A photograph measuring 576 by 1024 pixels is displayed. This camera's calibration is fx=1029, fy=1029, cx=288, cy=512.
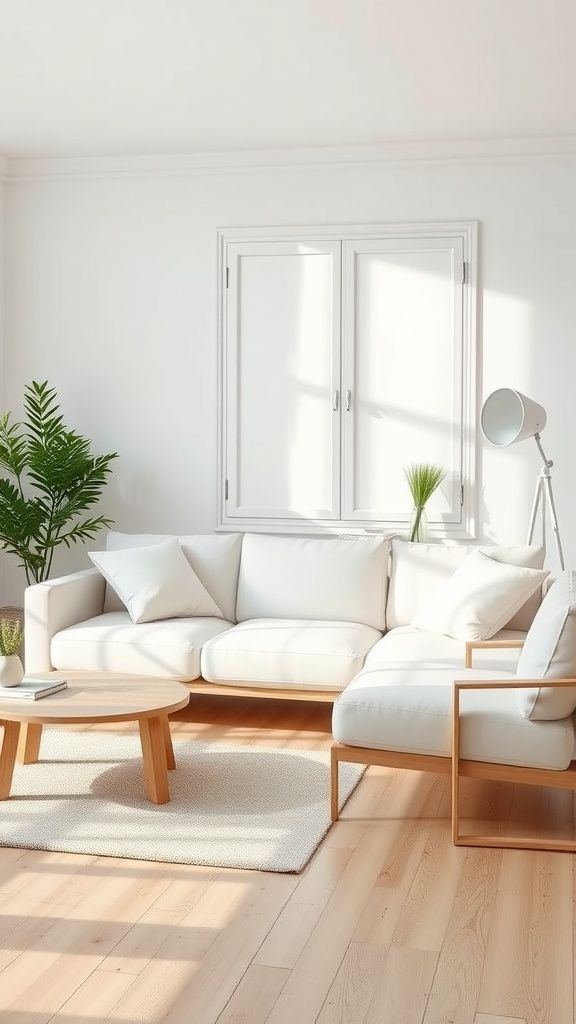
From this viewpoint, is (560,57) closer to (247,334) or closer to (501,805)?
(247,334)

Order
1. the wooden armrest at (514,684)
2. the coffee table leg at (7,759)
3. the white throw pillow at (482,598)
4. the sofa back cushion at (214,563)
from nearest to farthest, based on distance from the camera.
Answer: the wooden armrest at (514,684) → the coffee table leg at (7,759) → the white throw pillow at (482,598) → the sofa back cushion at (214,563)

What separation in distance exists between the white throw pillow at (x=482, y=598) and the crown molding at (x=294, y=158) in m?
2.35

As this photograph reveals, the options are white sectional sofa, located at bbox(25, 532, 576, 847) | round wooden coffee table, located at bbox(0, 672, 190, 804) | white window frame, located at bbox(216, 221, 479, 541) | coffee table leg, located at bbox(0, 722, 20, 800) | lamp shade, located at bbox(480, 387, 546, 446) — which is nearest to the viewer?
white sectional sofa, located at bbox(25, 532, 576, 847)

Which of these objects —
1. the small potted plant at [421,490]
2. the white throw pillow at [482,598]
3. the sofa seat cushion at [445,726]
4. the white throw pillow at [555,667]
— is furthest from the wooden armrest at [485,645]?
the small potted plant at [421,490]

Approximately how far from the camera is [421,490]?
5578 millimetres

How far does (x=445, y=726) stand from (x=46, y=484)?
314 centimetres

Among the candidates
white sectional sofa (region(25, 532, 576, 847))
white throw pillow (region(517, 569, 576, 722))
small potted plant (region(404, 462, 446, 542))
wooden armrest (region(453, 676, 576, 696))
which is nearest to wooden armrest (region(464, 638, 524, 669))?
white sectional sofa (region(25, 532, 576, 847))

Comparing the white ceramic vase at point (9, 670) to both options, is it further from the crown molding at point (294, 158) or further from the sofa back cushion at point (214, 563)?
the crown molding at point (294, 158)

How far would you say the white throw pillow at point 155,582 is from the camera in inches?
198

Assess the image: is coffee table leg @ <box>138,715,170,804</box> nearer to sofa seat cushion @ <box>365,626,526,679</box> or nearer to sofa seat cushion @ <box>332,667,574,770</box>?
sofa seat cushion @ <box>332,667,574,770</box>

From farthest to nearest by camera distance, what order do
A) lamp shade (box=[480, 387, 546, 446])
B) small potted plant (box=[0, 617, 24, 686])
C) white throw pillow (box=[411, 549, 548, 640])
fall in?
lamp shade (box=[480, 387, 546, 446]), white throw pillow (box=[411, 549, 548, 640]), small potted plant (box=[0, 617, 24, 686])

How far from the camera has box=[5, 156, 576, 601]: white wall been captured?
560cm

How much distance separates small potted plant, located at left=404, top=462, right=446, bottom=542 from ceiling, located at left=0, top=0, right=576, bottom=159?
1.80 meters

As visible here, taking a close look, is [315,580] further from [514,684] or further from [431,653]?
[514,684]
